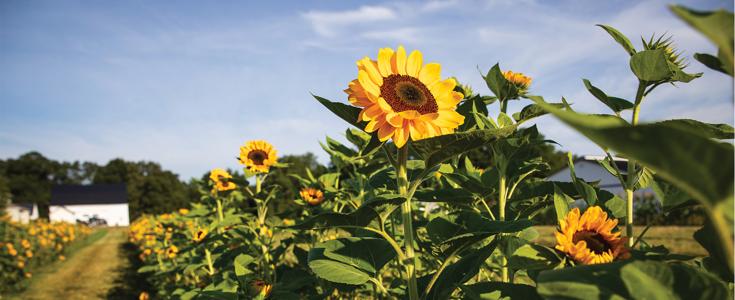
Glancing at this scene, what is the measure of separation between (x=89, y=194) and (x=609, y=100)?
7146 centimetres

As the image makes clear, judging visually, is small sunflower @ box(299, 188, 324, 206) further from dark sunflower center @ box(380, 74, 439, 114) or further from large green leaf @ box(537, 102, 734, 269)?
large green leaf @ box(537, 102, 734, 269)

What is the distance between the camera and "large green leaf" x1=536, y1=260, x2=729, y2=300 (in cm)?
→ 66

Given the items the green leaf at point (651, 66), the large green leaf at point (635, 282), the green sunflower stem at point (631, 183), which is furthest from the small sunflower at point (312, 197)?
the large green leaf at point (635, 282)

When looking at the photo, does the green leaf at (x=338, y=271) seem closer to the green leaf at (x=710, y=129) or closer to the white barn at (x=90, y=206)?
the green leaf at (x=710, y=129)

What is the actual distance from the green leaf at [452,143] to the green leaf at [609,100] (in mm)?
439

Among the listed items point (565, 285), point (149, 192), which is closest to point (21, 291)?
point (565, 285)

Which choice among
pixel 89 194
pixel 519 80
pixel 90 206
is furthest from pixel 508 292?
pixel 89 194

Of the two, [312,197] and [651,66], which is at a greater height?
[651,66]

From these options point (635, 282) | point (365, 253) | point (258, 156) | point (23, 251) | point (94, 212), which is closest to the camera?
point (635, 282)

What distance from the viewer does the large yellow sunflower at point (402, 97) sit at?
1.13 metres

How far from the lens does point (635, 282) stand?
67 centimetres

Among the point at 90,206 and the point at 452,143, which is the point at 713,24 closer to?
the point at 452,143

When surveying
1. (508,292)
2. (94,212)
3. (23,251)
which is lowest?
(23,251)

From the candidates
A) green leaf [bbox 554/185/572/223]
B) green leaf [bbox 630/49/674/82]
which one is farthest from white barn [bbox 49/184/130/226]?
green leaf [bbox 630/49/674/82]
